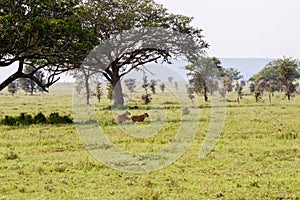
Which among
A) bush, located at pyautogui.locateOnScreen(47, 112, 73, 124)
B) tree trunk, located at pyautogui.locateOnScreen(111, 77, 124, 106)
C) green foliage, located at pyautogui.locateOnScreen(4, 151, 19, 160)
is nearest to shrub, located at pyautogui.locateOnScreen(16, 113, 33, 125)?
bush, located at pyautogui.locateOnScreen(47, 112, 73, 124)

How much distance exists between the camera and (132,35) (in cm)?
3612

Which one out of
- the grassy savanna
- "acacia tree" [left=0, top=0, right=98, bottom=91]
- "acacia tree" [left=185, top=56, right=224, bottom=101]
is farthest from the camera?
"acacia tree" [left=185, top=56, right=224, bottom=101]

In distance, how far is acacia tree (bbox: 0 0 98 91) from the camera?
73.9 ft

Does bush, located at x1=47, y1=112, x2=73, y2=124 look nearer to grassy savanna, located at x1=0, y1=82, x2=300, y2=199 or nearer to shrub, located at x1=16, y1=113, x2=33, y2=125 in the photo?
shrub, located at x1=16, y1=113, x2=33, y2=125

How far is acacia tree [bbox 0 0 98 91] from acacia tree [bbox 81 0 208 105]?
806 centimetres

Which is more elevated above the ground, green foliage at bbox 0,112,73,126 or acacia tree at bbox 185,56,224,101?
acacia tree at bbox 185,56,224,101

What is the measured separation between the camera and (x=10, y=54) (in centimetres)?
2480

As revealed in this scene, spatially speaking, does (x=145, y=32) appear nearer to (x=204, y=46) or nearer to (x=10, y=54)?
(x=204, y=46)

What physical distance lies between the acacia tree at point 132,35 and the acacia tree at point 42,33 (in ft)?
26.4

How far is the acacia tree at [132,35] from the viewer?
115ft

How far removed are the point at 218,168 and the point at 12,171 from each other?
17.7 ft

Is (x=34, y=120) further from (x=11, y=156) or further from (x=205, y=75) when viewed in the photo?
(x=205, y=75)

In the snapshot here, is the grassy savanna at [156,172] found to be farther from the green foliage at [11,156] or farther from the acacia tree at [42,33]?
the acacia tree at [42,33]

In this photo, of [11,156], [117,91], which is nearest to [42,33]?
[11,156]
